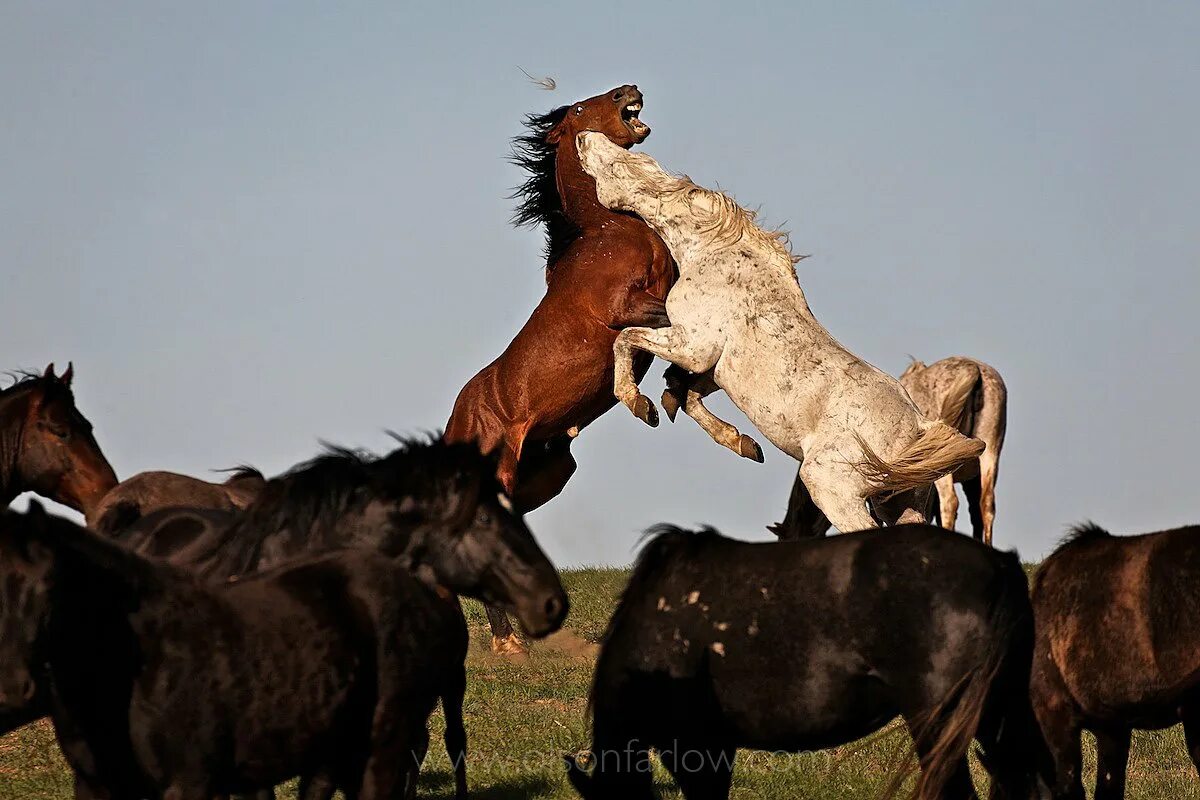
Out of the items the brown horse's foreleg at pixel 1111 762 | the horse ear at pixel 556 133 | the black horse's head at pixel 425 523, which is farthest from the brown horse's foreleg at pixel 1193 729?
the horse ear at pixel 556 133

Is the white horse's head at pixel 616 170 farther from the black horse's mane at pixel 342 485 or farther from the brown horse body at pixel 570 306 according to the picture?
the black horse's mane at pixel 342 485

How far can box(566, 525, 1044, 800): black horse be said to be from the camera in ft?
17.9

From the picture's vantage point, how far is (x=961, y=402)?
558 inches

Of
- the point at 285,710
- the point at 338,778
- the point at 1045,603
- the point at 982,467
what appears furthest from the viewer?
the point at 982,467

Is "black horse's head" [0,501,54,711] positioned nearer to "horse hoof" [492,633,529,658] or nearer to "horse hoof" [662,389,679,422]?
"horse hoof" [662,389,679,422]

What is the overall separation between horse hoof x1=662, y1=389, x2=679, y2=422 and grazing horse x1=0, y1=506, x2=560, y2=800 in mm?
5721

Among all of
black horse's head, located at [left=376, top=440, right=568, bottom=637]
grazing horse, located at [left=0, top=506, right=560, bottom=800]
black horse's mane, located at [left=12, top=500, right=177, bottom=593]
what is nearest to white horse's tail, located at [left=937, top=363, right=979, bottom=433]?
black horse's head, located at [left=376, top=440, right=568, bottom=637]

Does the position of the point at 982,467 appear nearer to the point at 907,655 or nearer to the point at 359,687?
the point at 907,655

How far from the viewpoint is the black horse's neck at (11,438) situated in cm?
813

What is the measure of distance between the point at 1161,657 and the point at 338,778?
3456mm

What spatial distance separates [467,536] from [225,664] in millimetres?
1134

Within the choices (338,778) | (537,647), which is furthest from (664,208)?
(338,778)

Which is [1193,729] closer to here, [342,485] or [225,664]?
[342,485]

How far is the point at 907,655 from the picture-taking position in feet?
17.9
